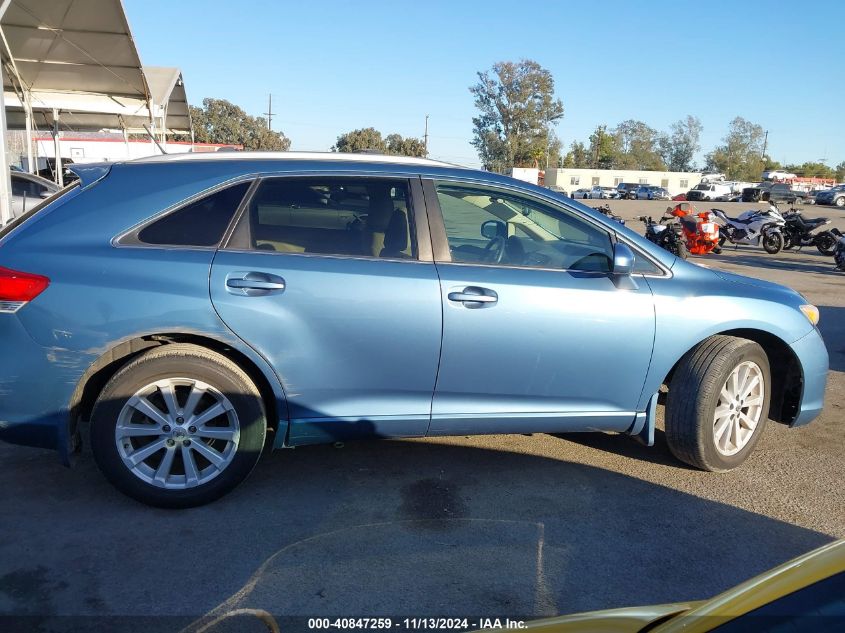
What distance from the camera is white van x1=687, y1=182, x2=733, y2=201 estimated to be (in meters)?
59.3

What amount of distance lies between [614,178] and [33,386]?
8894cm

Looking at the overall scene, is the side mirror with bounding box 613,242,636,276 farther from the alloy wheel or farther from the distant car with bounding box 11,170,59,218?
the distant car with bounding box 11,170,59,218

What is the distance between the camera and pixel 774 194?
174 ft

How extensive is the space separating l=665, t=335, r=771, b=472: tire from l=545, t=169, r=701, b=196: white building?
264ft

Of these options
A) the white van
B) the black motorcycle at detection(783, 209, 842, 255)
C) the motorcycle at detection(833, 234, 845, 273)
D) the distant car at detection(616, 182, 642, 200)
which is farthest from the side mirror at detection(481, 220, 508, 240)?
the distant car at detection(616, 182, 642, 200)

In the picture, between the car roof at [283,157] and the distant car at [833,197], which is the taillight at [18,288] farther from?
the distant car at [833,197]

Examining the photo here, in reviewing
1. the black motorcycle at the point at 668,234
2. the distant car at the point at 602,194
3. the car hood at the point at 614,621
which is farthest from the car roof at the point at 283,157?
the distant car at the point at 602,194

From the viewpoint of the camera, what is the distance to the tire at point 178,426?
11.7ft

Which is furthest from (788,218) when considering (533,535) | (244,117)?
(244,117)

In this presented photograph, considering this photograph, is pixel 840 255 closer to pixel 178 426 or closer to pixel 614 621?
pixel 178 426

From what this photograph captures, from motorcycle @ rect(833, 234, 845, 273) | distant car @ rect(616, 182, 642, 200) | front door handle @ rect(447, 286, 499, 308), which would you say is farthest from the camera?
distant car @ rect(616, 182, 642, 200)

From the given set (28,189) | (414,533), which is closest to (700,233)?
(28,189)

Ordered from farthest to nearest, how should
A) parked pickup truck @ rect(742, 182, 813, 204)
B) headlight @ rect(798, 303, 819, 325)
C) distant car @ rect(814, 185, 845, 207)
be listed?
parked pickup truck @ rect(742, 182, 813, 204), distant car @ rect(814, 185, 845, 207), headlight @ rect(798, 303, 819, 325)

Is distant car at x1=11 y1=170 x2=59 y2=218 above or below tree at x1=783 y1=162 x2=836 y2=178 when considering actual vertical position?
below
